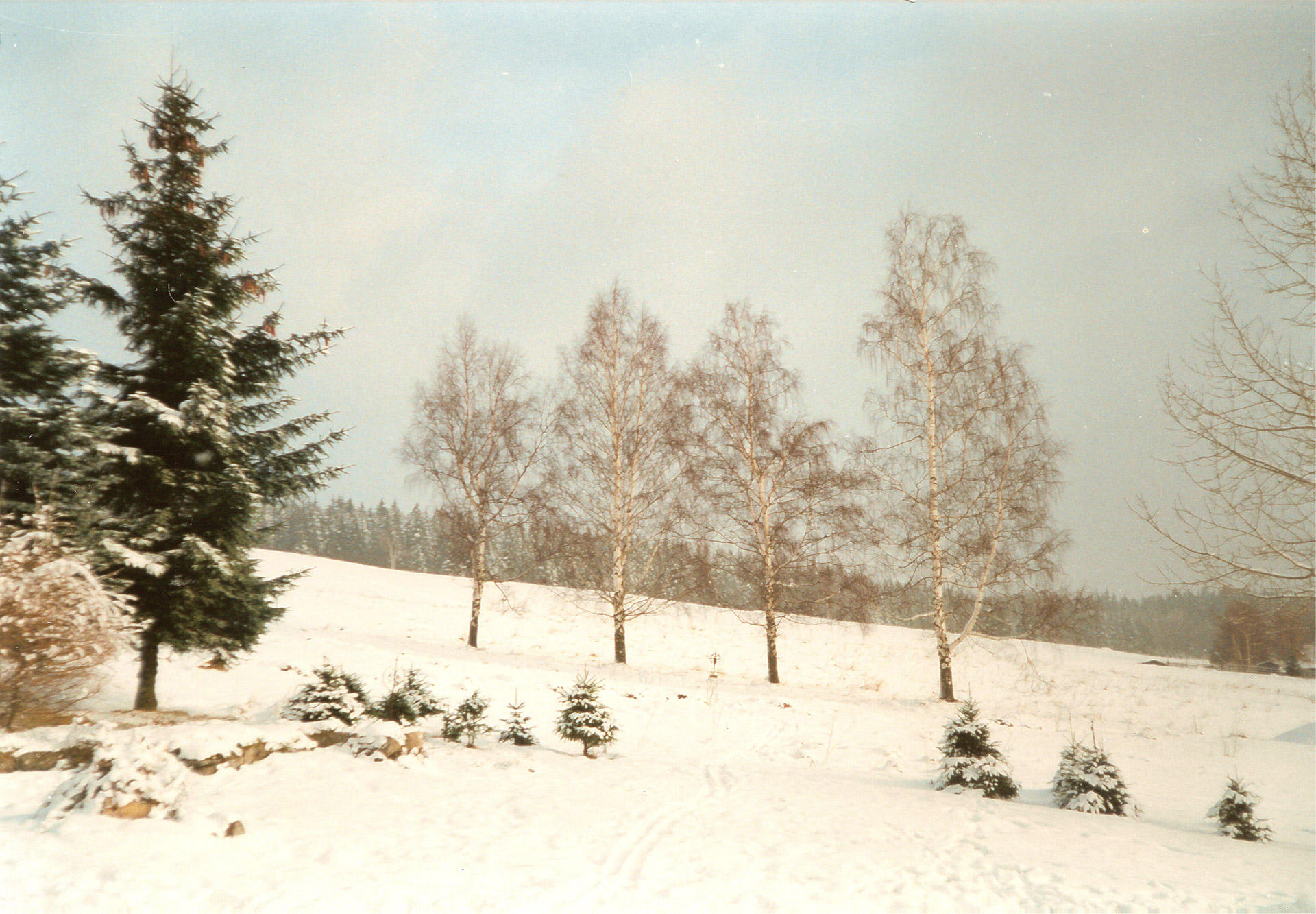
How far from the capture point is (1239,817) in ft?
20.4

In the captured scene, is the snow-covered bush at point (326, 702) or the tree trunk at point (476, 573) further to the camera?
the tree trunk at point (476, 573)

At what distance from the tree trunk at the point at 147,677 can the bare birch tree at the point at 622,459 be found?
8.87 m

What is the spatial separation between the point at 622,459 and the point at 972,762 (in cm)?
1055

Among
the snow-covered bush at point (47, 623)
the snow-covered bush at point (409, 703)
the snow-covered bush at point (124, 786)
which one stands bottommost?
the snow-covered bush at point (409, 703)

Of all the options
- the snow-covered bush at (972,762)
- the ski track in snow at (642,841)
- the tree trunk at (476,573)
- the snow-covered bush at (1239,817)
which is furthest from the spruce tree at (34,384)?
the snow-covered bush at (1239,817)

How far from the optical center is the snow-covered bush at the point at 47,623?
6.06m

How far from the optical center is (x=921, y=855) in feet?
18.1

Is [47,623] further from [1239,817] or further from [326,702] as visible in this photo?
[1239,817]

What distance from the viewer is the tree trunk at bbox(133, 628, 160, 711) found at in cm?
847

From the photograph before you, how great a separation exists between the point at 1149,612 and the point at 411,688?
92.8 meters

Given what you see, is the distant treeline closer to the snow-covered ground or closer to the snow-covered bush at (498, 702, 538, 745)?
the snow-covered ground

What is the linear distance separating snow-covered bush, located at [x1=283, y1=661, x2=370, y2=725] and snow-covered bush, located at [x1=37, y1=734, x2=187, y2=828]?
10.1 ft

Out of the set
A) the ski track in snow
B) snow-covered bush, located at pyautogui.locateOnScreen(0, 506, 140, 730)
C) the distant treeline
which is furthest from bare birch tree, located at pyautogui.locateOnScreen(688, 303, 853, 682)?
snow-covered bush, located at pyautogui.locateOnScreen(0, 506, 140, 730)

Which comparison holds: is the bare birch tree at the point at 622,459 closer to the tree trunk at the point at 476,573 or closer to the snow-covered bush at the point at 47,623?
the tree trunk at the point at 476,573
